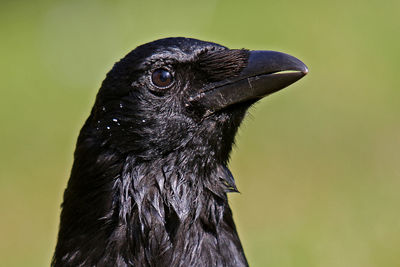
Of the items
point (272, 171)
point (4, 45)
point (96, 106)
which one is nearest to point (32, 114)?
point (4, 45)

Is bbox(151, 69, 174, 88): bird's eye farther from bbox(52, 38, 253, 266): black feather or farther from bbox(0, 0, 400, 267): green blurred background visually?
bbox(0, 0, 400, 267): green blurred background

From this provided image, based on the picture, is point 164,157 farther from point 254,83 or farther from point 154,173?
point 254,83

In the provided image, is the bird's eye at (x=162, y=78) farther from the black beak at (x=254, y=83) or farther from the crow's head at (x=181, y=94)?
the black beak at (x=254, y=83)

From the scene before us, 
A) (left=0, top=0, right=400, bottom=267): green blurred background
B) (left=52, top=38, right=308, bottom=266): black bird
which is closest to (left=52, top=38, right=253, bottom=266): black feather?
(left=52, top=38, right=308, bottom=266): black bird

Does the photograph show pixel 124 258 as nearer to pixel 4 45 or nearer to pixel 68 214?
pixel 68 214

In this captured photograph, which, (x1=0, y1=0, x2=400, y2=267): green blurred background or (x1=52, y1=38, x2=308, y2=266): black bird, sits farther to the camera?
(x1=0, y1=0, x2=400, y2=267): green blurred background

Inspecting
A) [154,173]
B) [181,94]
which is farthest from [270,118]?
[154,173]

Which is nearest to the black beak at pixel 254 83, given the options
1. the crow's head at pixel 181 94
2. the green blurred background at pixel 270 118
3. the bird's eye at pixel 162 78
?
the crow's head at pixel 181 94
